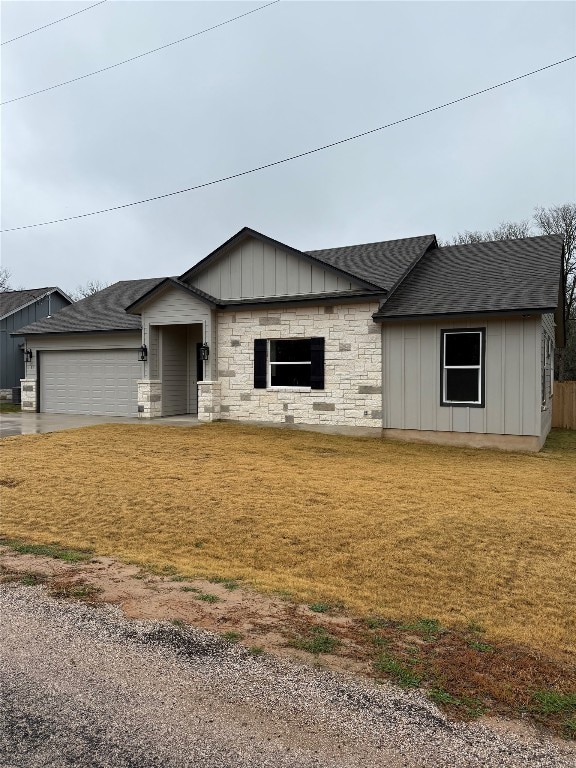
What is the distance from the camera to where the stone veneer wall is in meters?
14.0

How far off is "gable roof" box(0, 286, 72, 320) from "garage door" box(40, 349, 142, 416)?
8.34 metres

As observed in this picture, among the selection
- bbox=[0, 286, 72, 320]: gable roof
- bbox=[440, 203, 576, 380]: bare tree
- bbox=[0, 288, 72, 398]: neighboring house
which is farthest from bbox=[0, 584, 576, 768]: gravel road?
bbox=[440, 203, 576, 380]: bare tree

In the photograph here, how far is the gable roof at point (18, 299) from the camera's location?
27.1m

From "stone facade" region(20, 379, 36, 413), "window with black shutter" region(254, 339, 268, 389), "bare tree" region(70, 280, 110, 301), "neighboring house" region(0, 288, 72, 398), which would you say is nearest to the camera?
"window with black shutter" region(254, 339, 268, 389)

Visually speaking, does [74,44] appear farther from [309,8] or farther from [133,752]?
[133,752]

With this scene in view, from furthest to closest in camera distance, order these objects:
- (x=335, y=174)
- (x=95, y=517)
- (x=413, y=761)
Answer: (x=335, y=174), (x=95, y=517), (x=413, y=761)

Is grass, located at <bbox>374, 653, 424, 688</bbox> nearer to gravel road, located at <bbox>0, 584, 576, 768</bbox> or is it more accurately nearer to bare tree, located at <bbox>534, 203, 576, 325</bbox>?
gravel road, located at <bbox>0, 584, 576, 768</bbox>

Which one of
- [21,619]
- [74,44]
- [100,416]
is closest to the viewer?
[21,619]

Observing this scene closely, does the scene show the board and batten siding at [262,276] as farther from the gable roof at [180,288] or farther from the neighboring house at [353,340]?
the gable roof at [180,288]

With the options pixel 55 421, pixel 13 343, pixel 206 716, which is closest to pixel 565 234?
pixel 55 421

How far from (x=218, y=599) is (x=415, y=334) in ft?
33.1

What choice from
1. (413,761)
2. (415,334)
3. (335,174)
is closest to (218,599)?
(413,761)

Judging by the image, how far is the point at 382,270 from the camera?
15.3 metres

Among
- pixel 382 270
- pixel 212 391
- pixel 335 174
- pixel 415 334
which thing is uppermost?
pixel 335 174
